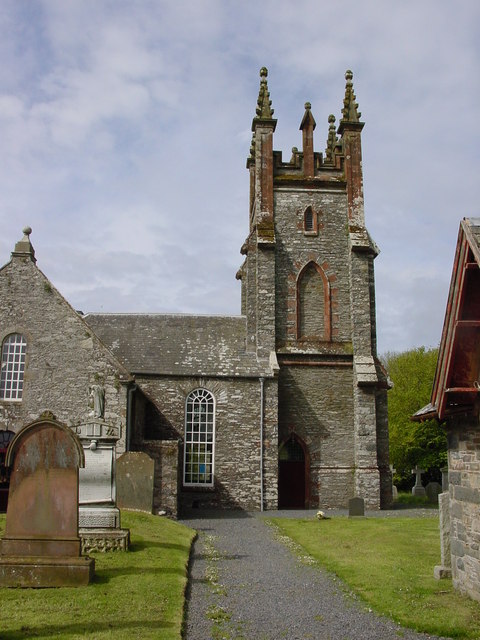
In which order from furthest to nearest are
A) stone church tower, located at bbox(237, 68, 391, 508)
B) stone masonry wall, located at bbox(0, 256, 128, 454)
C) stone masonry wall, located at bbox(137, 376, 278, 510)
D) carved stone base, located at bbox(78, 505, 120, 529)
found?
stone church tower, located at bbox(237, 68, 391, 508)
stone masonry wall, located at bbox(137, 376, 278, 510)
stone masonry wall, located at bbox(0, 256, 128, 454)
carved stone base, located at bbox(78, 505, 120, 529)

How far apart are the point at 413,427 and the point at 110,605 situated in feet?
109

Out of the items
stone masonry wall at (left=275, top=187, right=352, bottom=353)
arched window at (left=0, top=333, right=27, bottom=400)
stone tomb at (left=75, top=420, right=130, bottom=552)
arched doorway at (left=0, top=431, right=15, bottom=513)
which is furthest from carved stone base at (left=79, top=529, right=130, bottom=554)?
stone masonry wall at (left=275, top=187, right=352, bottom=353)

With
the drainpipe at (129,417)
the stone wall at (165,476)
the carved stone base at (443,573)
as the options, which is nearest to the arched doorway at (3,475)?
the drainpipe at (129,417)

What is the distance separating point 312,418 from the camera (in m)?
28.0

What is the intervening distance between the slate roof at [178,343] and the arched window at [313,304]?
9.43 feet

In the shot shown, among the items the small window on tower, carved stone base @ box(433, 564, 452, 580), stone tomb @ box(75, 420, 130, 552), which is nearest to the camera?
carved stone base @ box(433, 564, 452, 580)

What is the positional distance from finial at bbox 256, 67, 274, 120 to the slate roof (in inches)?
402

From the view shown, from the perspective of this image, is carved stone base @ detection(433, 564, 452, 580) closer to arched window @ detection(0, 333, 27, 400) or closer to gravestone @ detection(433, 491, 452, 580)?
gravestone @ detection(433, 491, 452, 580)

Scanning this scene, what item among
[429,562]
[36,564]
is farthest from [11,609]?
[429,562]

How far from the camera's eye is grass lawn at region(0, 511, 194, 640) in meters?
7.69

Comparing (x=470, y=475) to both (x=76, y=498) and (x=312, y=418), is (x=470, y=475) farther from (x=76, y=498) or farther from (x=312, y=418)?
(x=312, y=418)

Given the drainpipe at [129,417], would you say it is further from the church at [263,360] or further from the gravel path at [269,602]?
the gravel path at [269,602]

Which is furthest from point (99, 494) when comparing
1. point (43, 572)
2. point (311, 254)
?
point (311, 254)

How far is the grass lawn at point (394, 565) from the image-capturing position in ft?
29.2
